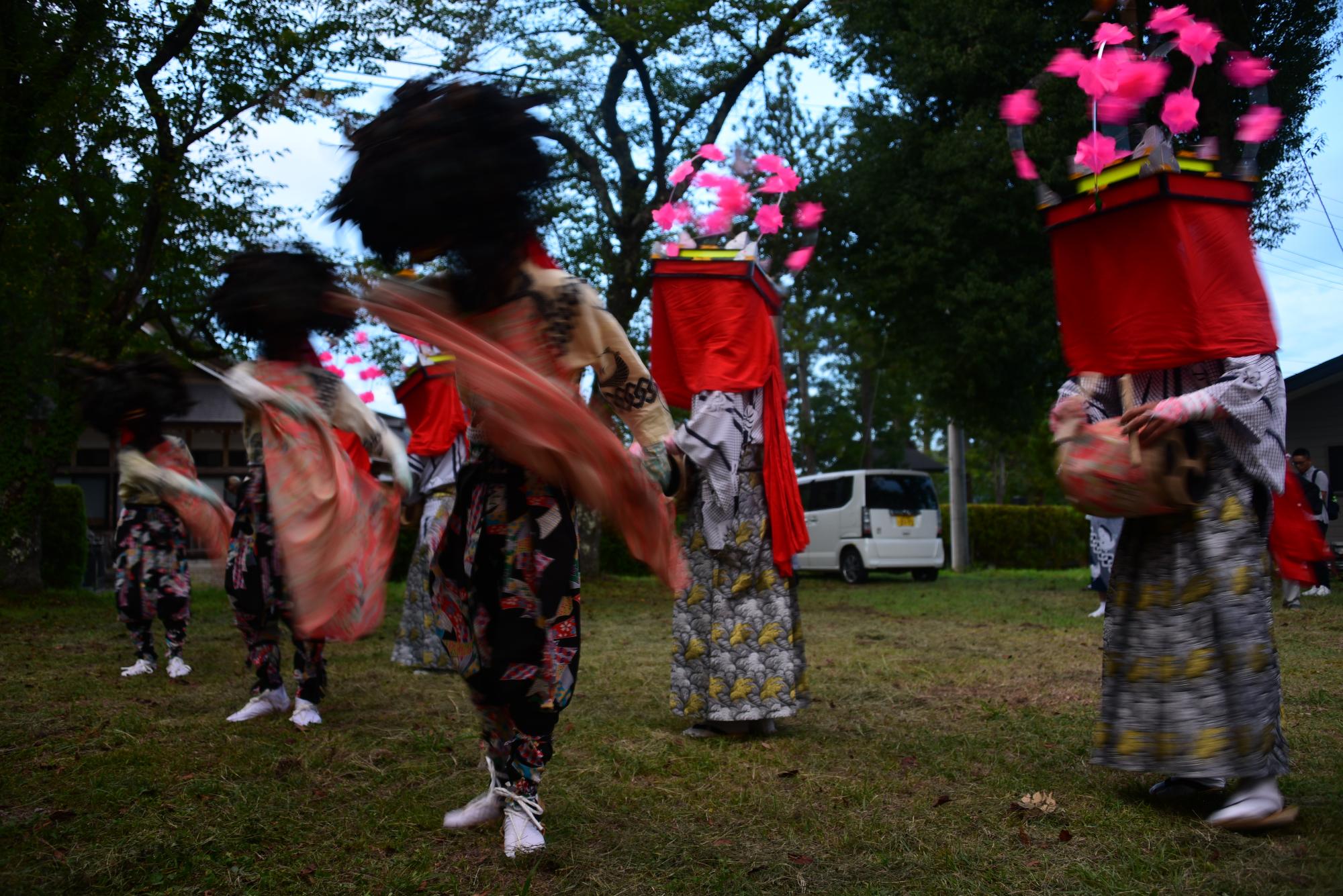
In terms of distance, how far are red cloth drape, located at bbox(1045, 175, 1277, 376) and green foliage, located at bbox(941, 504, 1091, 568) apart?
21297 mm

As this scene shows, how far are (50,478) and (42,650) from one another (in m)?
5.50

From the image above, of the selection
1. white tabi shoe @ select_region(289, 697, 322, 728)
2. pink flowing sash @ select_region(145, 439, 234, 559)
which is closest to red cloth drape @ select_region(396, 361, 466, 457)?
pink flowing sash @ select_region(145, 439, 234, 559)

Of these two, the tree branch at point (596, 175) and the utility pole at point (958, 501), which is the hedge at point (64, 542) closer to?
the tree branch at point (596, 175)

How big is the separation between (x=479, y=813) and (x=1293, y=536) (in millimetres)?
2852

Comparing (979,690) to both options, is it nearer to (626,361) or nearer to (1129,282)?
(1129,282)

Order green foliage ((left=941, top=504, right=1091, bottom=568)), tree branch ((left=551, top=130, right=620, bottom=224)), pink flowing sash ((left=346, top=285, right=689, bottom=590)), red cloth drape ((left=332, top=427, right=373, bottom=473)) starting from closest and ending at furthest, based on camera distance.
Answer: pink flowing sash ((left=346, top=285, right=689, bottom=590)), red cloth drape ((left=332, top=427, right=373, bottom=473)), tree branch ((left=551, top=130, right=620, bottom=224)), green foliage ((left=941, top=504, right=1091, bottom=568))

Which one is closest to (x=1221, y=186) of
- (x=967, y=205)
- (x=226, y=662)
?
(x=226, y=662)

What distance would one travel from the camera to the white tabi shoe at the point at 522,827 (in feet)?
9.84

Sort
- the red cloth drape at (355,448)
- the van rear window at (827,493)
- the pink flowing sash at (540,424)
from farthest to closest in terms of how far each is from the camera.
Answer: the van rear window at (827,493), the red cloth drape at (355,448), the pink flowing sash at (540,424)

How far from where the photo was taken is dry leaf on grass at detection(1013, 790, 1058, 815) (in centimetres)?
338

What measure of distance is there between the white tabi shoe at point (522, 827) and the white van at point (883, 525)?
47.1 feet

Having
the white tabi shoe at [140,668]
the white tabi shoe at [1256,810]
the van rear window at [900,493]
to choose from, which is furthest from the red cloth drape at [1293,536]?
the van rear window at [900,493]

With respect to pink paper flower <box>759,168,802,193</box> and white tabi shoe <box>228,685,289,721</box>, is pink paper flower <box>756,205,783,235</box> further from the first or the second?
white tabi shoe <box>228,685,289,721</box>

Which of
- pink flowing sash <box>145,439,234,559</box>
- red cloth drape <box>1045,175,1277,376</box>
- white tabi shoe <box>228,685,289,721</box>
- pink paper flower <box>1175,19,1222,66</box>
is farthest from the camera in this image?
pink flowing sash <box>145,439,234,559</box>
